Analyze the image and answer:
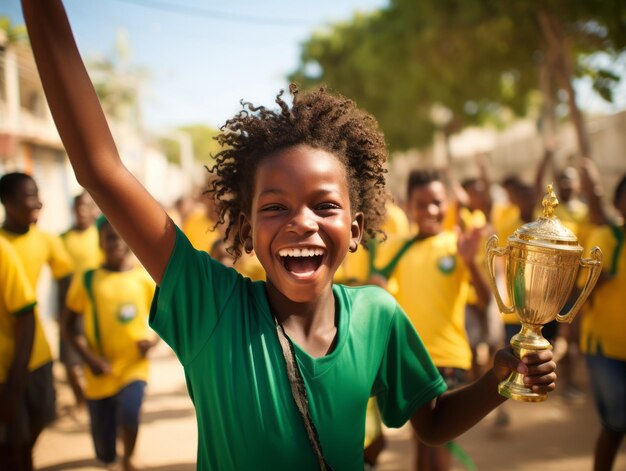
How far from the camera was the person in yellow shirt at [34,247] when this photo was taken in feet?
12.1

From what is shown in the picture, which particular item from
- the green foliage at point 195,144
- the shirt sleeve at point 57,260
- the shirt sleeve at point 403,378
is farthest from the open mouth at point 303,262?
the green foliage at point 195,144

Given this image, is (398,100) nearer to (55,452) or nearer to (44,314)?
(44,314)

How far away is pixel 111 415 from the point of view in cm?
391

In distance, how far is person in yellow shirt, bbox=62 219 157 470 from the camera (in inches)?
152

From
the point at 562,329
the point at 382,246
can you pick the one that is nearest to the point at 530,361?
the point at 382,246

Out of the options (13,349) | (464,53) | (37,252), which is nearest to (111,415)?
(13,349)

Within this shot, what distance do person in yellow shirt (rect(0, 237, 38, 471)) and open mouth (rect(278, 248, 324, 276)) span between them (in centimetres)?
234

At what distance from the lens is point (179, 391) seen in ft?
21.7

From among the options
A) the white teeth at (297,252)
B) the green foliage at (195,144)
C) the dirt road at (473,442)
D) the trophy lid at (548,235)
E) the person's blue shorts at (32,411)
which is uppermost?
the green foliage at (195,144)

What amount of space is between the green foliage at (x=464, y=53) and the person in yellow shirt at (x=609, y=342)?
19.3ft

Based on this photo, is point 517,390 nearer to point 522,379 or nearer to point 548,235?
point 522,379

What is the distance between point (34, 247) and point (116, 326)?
123 cm

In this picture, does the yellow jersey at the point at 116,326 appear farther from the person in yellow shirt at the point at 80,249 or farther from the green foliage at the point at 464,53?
the green foliage at the point at 464,53

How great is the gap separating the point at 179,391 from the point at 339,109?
18.1 ft
